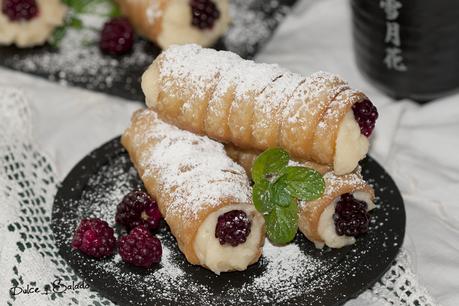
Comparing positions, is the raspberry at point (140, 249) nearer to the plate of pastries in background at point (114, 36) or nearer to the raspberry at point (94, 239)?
the raspberry at point (94, 239)

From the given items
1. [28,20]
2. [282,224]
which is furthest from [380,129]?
[28,20]

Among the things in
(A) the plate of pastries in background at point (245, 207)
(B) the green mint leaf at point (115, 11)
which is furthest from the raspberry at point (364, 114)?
(B) the green mint leaf at point (115, 11)

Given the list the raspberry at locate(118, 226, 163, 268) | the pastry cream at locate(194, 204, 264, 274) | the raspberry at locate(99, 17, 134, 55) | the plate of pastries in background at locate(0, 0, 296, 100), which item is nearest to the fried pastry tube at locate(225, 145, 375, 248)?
the pastry cream at locate(194, 204, 264, 274)

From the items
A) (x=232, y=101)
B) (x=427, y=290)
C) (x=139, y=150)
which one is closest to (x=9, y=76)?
(x=139, y=150)

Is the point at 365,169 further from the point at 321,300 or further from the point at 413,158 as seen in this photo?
the point at 321,300

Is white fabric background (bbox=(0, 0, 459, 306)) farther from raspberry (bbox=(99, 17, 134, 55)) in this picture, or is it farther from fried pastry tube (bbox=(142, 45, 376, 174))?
fried pastry tube (bbox=(142, 45, 376, 174))

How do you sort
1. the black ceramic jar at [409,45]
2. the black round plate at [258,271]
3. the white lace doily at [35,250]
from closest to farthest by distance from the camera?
the black round plate at [258,271] → the white lace doily at [35,250] → the black ceramic jar at [409,45]
